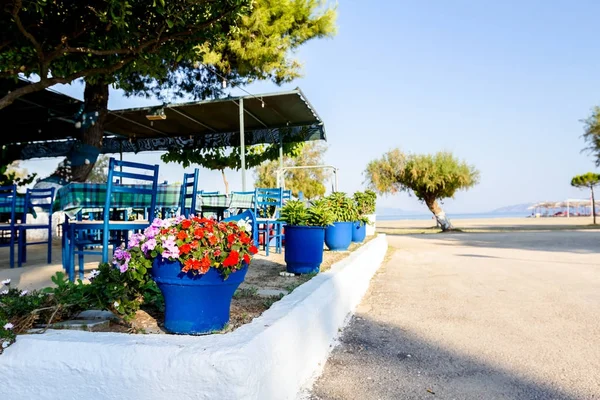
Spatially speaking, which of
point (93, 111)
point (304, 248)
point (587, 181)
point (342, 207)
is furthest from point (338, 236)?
point (587, 181)

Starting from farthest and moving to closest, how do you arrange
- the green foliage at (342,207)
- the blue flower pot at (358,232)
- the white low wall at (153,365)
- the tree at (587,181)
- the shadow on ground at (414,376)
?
1. the tree at (587,181)
2. the blue flower pot at (358,232)
3. the green foliage at (342,207)
4. the shadow on ground at (414,376)
5. the white low wall at (153,365)

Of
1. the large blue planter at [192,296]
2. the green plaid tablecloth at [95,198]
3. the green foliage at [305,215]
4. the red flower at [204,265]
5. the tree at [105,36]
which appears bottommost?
the large blue planter at [192,296]

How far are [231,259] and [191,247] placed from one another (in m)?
0.16

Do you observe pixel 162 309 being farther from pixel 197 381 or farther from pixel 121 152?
pixel 121 152

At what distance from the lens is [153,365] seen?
134 cm

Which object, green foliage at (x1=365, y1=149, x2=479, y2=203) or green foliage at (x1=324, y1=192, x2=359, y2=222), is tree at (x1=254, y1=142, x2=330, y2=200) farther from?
green foliage at (x1=324, y1=192, x2=359, y2=222)

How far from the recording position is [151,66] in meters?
5.16

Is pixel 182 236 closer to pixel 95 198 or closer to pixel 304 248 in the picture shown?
pixel 304 248

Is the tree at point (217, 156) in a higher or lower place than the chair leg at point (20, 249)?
higher

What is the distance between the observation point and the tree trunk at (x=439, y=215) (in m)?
18.2

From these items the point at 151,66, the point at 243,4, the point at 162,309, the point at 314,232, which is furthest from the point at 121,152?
the point at 162,309

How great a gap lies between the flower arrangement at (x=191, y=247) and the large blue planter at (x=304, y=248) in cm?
178

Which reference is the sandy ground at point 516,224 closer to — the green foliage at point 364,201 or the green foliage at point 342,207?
the green foliage at point 364,201

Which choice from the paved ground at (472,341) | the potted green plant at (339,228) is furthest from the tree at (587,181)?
the paved ground at (472,341)
